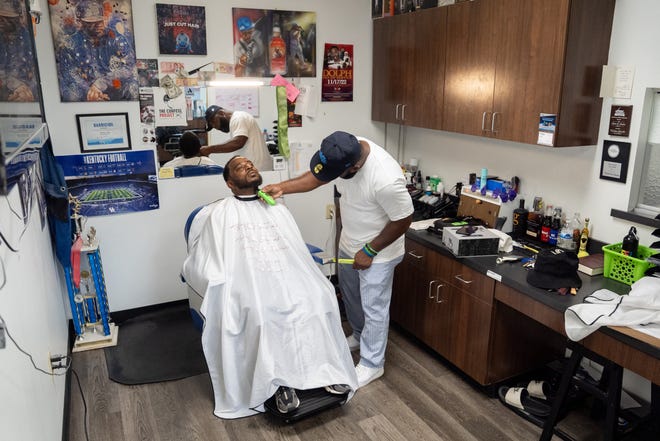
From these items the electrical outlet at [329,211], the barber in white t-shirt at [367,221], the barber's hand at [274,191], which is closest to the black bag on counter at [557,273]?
the barber in white t-shirt at [367,221]

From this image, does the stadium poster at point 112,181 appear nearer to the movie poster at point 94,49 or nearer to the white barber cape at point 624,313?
the movie poster at point 94,49

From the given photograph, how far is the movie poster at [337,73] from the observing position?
3826 mm

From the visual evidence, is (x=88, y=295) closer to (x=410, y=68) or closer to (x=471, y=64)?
(x=410, y=68)

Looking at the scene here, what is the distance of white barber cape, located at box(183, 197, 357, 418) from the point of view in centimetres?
250

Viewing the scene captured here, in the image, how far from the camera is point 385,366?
10.2ft

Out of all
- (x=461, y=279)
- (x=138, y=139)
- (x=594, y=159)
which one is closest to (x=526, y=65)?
(x=594, y=159)

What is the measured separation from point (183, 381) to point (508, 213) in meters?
Answer: 2.18

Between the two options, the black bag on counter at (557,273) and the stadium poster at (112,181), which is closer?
the black bag on counter at (557,273)

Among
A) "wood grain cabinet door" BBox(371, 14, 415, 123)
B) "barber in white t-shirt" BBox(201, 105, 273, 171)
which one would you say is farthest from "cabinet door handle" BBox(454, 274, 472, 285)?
"barber in white t-shirt" BBox(201, 105, 273, 171)

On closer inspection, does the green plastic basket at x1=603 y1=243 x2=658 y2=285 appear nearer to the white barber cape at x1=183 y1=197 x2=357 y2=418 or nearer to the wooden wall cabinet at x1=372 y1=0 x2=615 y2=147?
the wooden wall cabinet at x1=372 y1=0 x2=615 y2=147

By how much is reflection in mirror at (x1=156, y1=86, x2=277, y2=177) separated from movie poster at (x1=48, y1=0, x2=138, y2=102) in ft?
1.31

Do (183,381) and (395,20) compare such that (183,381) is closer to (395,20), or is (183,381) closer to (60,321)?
(60,321)

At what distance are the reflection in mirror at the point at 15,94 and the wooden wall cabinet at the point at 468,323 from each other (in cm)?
213

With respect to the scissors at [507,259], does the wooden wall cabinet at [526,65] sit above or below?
above
